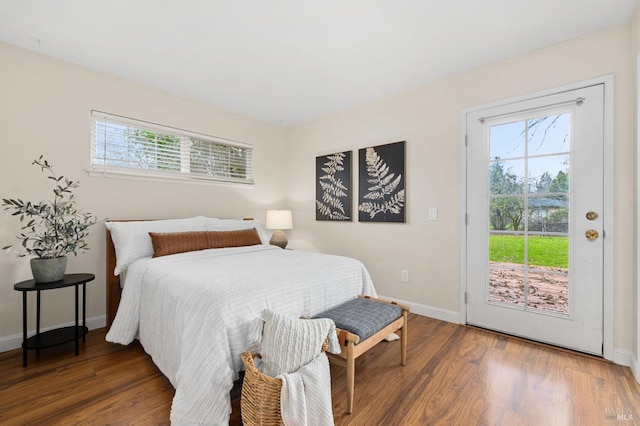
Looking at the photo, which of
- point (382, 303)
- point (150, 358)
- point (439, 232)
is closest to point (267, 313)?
point (382, 303)

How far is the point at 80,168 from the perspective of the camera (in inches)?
103

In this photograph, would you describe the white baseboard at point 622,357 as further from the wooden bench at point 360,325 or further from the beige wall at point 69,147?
the beige wall at point 69,147

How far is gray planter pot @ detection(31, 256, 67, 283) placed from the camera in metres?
2.10

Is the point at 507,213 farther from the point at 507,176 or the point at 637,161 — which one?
the point at 637,161

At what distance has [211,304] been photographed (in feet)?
4.86

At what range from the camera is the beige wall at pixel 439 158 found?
6.77ft

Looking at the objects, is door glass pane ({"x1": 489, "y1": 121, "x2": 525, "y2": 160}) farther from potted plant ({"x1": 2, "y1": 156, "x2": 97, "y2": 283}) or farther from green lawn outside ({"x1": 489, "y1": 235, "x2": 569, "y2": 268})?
potted plant ({"x1": 2, "y1": 156, "x2": 97, "y2": 283})

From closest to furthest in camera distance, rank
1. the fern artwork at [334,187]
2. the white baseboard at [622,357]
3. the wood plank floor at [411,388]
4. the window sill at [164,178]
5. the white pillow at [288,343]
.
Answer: the white pillow at [288,343] < the wood plank floor at [411,388] < the white baseboard at [622,357] < the window sill at [164,178] < the fern artwork at [334,187]

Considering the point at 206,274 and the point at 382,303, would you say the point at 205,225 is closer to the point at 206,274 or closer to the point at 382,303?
the point at 206,274

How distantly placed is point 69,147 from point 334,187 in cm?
275

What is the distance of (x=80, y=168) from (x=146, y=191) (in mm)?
568

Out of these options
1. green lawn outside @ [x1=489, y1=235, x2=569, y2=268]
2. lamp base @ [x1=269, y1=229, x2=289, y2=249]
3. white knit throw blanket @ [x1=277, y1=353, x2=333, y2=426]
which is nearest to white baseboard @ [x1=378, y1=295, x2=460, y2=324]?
green lawn outside @ [x1=489, y1=235, x2=569, y2=268]

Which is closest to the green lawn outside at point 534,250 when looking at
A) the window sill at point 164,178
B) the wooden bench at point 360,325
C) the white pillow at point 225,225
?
the wooden bench at point 360,325

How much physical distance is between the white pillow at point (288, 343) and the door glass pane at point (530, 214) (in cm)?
197
